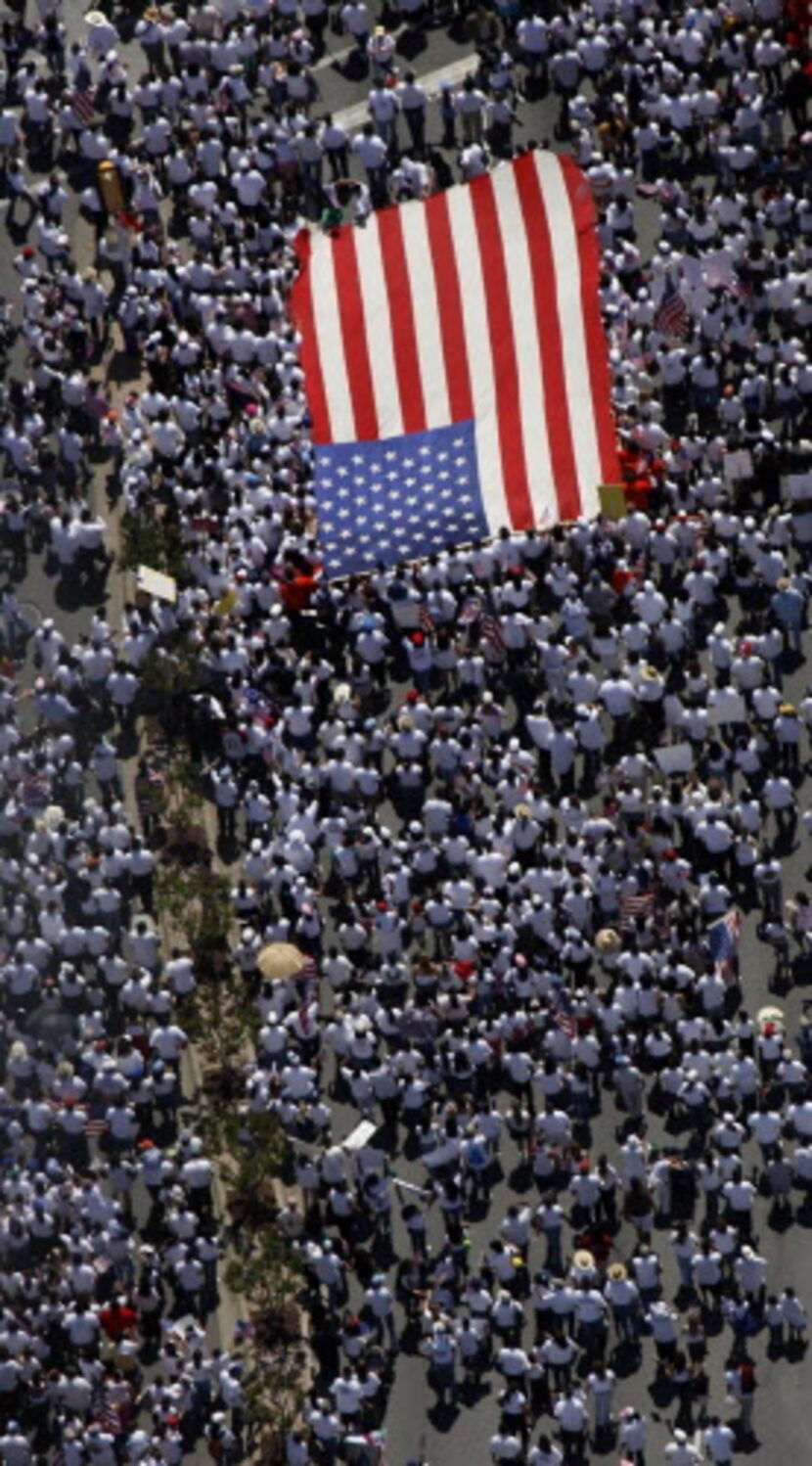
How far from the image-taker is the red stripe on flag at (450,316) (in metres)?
89.5

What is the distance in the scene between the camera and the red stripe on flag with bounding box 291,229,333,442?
296 ft

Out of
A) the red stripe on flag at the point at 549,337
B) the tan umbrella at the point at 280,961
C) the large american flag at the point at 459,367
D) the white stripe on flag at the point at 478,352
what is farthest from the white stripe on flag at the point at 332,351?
the tan umbrella at the point at 280,961

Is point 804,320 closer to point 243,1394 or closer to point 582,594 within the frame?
point 582,594

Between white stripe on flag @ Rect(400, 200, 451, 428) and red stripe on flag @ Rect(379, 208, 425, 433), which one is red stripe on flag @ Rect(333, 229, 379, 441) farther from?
white stripe on flag @ Rect(400, 200, 451, 428)

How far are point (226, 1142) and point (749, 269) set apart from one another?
19.6 meters

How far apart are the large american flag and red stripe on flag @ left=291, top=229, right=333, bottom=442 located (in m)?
0.02

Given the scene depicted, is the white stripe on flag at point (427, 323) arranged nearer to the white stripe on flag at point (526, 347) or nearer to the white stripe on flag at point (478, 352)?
the white stripe on flag at point (478, 352)

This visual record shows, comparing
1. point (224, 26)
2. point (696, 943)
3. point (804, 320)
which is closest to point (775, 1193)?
point (696, 943)

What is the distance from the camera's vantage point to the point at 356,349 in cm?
9019

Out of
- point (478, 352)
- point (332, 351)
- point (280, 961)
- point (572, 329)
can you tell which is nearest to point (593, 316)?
point (572, 329)

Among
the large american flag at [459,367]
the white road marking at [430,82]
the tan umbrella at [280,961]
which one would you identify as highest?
the white road marking at [430,82]

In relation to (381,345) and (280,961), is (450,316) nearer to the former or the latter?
(381,345)

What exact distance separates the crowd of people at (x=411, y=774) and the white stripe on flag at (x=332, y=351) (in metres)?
1.64

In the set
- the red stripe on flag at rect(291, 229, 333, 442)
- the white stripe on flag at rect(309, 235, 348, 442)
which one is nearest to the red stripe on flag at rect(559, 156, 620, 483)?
the white stripe on flag at rect(309, 235, 348, 442)
